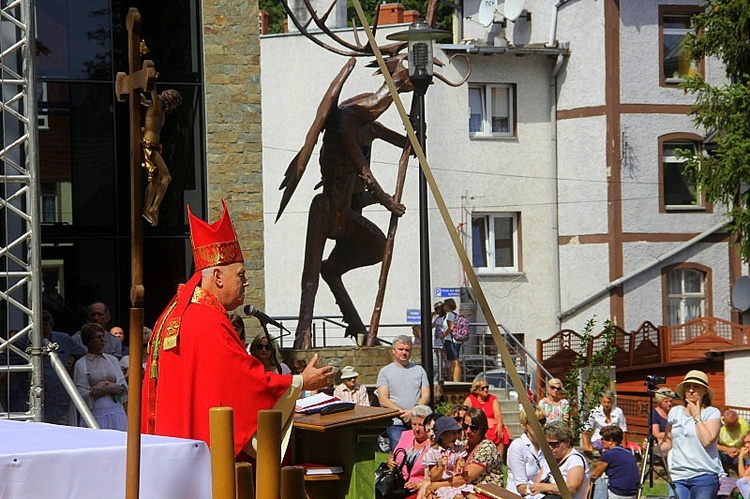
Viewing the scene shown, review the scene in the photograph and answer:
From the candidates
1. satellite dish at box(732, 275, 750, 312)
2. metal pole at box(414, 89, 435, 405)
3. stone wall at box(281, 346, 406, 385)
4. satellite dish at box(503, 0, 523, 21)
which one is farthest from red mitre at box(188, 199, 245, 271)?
satellite dish at box(503, 0, 523, 21)

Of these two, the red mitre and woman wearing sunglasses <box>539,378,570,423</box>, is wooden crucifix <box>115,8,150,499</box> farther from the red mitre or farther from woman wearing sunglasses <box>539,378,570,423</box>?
woman wearing sunglasses <box>539,378,570,423</box>

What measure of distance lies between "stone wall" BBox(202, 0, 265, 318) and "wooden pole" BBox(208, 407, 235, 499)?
13.3m

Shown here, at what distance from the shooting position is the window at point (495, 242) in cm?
3052

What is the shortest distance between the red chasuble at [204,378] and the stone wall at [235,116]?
10.0 metres

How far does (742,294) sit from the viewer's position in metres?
28.9

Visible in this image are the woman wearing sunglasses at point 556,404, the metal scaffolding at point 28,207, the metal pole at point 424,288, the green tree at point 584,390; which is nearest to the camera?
the metal scaffolding at point 28,207

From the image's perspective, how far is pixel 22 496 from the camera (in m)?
3.97

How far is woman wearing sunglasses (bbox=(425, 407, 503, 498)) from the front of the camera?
9.92m

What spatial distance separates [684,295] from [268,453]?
91.5ft

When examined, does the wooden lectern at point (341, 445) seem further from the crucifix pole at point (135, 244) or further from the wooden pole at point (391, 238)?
the wooden pole at point (391, 238)

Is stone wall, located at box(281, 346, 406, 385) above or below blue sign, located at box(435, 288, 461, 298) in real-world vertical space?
below

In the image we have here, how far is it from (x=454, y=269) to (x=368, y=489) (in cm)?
2279

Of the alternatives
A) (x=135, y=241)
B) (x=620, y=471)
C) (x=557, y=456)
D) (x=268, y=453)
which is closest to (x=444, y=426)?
(x=557, y=456)

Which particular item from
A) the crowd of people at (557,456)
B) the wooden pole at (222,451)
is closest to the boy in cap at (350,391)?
the crowd of people at (557,456)
